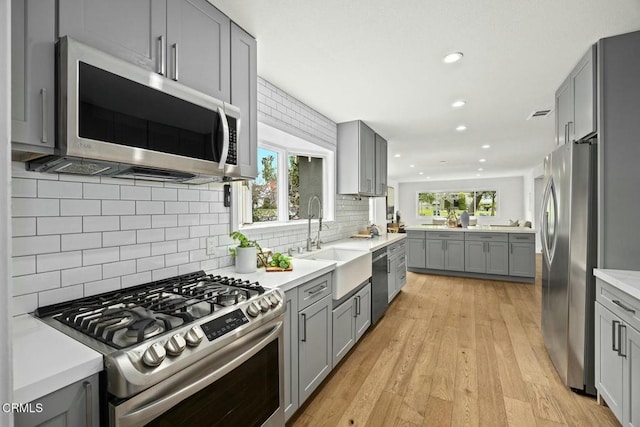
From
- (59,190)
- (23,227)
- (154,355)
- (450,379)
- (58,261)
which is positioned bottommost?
(450,379)

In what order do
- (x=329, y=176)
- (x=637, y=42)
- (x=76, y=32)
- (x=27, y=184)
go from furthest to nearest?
(x=329, y=176), (x=637, y=42), (x=27, y=184), (x=76, y=32)

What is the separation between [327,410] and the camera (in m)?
1.98

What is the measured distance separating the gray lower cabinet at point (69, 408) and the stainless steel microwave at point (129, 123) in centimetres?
72

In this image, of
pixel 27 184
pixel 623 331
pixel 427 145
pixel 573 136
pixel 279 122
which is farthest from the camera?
pixel 427 145

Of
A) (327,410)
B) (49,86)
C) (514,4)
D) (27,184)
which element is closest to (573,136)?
(514,4)

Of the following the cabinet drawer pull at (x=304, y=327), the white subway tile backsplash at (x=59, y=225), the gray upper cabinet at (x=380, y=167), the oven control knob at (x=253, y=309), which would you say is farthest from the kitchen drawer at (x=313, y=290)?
the gray upper cabinet at (x=380, y=167)

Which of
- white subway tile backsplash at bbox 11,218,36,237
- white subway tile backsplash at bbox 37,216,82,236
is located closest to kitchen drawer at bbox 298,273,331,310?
white subway tile backsplash at bbox 37,216,82,236

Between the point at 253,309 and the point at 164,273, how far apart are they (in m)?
0.69

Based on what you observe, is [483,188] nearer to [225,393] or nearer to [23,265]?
[225,393]

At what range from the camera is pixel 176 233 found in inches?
70.2

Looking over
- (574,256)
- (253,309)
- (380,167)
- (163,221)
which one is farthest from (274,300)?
(380,167)

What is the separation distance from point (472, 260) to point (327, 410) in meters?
4.61

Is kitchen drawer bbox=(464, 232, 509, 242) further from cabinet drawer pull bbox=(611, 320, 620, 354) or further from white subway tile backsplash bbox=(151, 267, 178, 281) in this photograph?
white subway tile backsplash bbox=(151, 267, 178, 281)

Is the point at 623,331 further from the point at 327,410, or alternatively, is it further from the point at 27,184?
the point at 27,184
